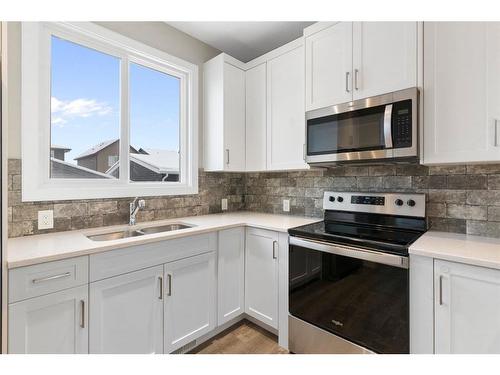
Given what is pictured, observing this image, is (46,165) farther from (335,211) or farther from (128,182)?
(335,211)

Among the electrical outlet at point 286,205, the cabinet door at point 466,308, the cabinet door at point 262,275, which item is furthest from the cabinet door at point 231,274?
the cabinet door at point 466,308

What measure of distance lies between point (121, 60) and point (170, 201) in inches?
47.9

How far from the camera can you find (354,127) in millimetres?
1720

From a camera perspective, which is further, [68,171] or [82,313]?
[68,171]

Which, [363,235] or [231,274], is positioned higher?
[363,235]

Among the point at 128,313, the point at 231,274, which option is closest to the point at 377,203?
the point at 231,274

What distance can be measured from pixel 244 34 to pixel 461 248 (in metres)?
2.33

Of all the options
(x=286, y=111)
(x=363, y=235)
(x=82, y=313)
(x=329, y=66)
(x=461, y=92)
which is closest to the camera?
(x=82, y=313)

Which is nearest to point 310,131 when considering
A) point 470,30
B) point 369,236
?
point 369,236

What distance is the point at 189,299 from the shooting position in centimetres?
173

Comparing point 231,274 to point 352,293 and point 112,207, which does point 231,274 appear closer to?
point 352,293

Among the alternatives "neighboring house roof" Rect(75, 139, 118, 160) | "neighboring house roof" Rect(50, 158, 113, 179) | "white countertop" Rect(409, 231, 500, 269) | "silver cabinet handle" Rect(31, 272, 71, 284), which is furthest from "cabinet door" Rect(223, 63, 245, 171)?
Result: "white countertop" Rect(409, 231, 500, 269)

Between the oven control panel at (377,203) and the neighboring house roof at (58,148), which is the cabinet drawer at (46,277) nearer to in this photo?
the neighboring house roof at (58,148)

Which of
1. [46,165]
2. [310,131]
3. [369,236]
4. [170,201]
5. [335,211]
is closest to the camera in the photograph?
[369,236]
